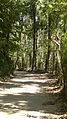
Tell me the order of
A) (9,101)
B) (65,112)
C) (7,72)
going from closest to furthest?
(65,112)
(9,101)
(7,72)

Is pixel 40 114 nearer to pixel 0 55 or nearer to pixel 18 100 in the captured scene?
pixel 18 100

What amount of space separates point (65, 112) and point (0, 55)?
17.2 m

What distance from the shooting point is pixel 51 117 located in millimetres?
9109

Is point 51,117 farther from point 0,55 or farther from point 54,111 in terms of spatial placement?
point 0,55

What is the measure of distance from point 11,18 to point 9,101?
1761cm

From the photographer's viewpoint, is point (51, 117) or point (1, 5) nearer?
point (51, 117)

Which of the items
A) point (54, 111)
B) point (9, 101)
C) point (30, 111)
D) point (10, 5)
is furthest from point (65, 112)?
point (10, 5)

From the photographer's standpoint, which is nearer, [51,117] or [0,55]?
[51,117]

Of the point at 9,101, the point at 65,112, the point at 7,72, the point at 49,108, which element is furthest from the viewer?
the point at 7,72

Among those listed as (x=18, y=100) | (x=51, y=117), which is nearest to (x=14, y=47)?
(x=18, y=100)

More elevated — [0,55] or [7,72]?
[0,55]

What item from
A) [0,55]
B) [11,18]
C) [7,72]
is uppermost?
[11,18]

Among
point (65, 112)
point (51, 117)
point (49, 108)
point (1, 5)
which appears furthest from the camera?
point (1, 5)

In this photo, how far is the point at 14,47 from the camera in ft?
89.2
